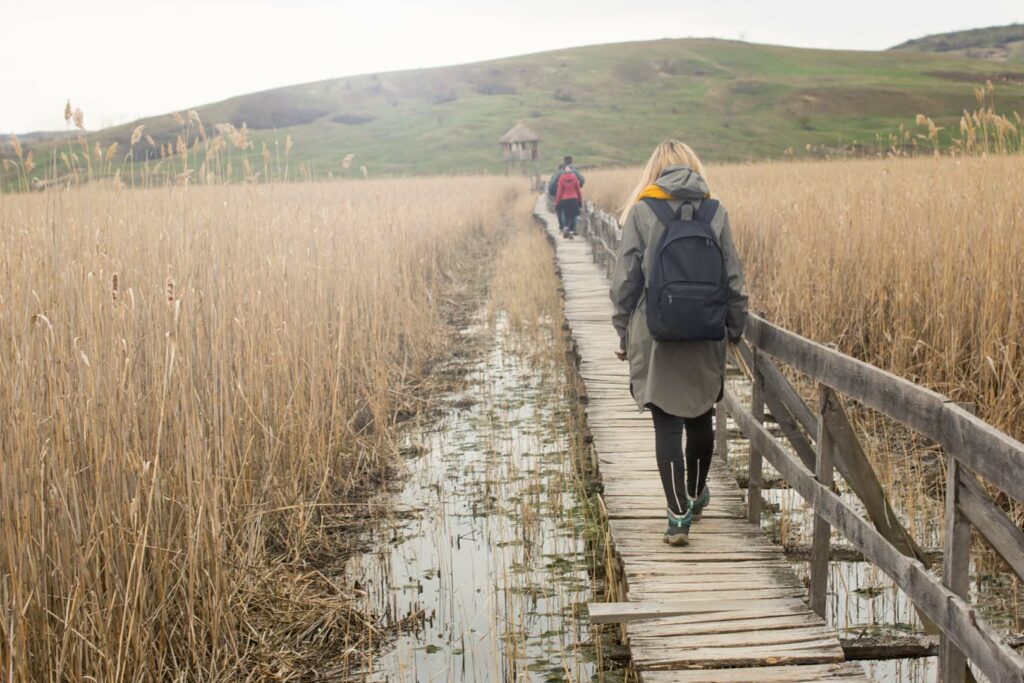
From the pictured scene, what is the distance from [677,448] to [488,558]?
1086 mm

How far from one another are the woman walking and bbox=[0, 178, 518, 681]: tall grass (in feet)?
4.60

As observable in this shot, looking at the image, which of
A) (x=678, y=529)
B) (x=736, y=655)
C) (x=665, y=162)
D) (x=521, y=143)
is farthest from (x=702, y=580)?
(x=521, y=143)

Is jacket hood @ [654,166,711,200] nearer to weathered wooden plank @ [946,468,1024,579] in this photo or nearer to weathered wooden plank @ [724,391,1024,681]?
weathered wooden plank @ [724,391,1024,681]

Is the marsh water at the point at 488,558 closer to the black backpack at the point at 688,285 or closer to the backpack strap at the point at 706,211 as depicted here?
the black backpack at the point at 688,285

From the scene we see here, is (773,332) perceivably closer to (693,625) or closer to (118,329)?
(693,625)

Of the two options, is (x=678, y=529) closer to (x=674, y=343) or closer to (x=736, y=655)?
(x=674, y=343)

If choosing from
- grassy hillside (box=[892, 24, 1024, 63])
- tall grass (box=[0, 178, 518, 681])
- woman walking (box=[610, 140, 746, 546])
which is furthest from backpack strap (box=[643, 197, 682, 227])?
grassy hillside (box=[892, 24, 1024, 63])

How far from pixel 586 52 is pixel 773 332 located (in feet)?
319

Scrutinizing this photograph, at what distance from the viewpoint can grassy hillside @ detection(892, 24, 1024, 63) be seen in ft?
353

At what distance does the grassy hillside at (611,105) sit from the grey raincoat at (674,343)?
5001 centimetres

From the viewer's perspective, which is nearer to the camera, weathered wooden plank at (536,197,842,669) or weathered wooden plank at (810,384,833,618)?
weathered wooden plank at (536,197,842,669)

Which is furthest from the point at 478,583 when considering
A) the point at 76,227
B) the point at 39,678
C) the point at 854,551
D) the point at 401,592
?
the point at 76,227

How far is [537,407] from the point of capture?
23.0 feet

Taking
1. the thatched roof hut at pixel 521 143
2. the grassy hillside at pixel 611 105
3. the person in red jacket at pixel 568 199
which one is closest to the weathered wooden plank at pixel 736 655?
the person in red jacket at pixel 568 199
